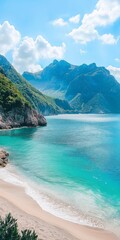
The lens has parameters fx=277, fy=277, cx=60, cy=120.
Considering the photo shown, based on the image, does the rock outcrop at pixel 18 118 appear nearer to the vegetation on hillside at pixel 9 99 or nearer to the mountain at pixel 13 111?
the mountain at pixel 13 111

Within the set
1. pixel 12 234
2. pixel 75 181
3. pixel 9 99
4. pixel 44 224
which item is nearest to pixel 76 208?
pixel 44 224

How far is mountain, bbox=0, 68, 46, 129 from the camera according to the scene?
14185 cm

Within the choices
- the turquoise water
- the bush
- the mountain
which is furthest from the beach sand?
the mountain

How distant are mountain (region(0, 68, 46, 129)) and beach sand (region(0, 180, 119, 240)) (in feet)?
331

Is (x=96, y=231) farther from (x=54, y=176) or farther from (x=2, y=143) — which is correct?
(x=2, y=143)

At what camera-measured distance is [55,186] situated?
45.3 metres

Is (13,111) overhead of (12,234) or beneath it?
overhead

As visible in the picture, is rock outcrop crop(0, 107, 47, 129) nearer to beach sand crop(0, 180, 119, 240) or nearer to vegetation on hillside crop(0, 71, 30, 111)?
vegetation on hillside crop(0, 71, 30, 111)

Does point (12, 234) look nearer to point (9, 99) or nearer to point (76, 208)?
point (76, 208)

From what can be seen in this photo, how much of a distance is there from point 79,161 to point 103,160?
6.74m

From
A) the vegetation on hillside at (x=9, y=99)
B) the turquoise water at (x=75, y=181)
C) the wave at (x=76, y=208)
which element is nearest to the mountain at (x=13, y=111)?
the vegetation on hillside at (x=9, y=99)

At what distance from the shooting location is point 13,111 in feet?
483

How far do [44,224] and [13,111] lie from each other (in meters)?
121

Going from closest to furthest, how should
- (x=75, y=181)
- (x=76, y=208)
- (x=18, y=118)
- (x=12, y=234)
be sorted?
(x=12, y=234) → (x=76, y=208) → (x=75, y=181) → (x=18, y=118)
